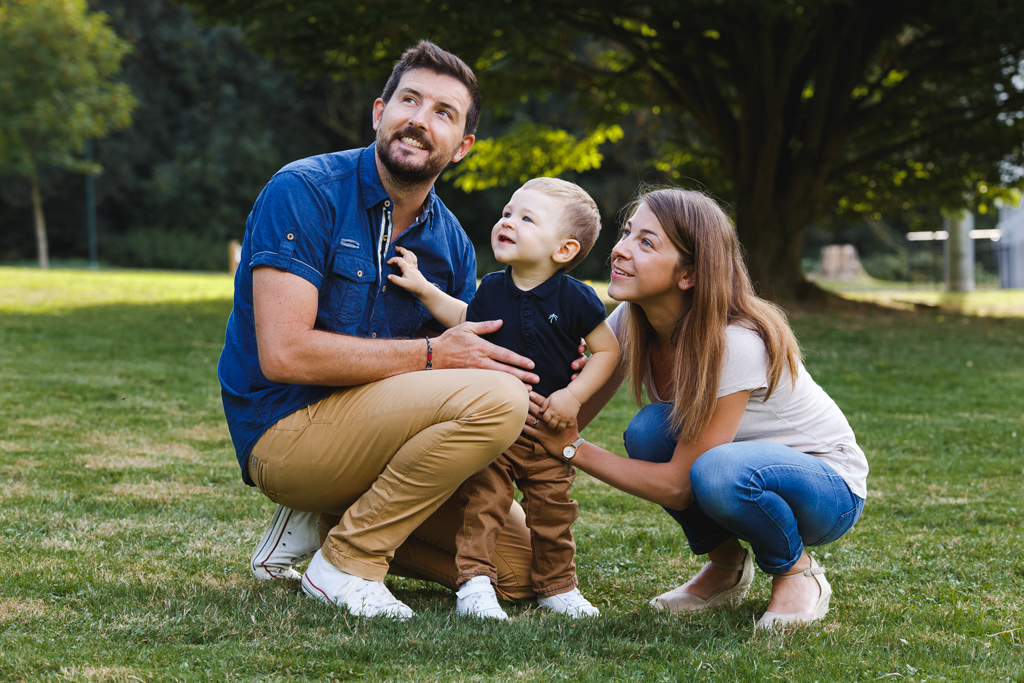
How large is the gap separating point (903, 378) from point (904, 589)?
608 cm

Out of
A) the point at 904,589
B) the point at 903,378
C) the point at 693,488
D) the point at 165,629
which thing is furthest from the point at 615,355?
the point at 903,378

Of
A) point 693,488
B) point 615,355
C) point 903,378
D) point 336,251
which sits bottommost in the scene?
point 903,378

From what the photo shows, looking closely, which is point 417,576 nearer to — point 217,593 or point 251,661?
point 217,593

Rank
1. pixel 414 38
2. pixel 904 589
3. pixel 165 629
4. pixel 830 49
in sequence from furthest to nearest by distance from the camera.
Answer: pixel 830 49 < pixel 414 38 < pixel 904 589 < pixel 165 629

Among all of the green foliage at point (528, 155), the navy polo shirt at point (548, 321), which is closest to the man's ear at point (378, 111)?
the navy polo shirt at point (548, 321)

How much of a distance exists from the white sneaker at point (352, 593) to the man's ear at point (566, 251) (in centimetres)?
119

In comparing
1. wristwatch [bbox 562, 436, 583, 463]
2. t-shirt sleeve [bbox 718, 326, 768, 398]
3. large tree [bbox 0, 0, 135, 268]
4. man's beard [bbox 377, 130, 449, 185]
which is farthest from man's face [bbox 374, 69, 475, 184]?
large tree [bbox 0, 0, 135, 268]

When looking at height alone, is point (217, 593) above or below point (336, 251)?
below

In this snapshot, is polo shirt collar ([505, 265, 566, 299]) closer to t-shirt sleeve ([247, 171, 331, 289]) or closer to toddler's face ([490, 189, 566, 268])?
toddler's face ([490, 189, 566, 268])

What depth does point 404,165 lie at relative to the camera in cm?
318

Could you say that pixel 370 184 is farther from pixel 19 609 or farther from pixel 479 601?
pixel 19 609

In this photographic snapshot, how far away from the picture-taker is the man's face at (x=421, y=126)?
3.19m

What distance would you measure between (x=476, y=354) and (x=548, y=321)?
0.87 feet

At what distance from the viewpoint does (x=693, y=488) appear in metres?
2.98
